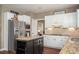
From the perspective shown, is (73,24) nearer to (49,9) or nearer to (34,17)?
(49,9)

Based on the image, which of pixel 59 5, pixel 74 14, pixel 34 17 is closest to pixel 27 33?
pixel 34 17

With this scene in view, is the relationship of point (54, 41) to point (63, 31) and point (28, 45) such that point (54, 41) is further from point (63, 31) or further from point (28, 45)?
point (28, 45)

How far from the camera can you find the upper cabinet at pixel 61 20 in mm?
1188

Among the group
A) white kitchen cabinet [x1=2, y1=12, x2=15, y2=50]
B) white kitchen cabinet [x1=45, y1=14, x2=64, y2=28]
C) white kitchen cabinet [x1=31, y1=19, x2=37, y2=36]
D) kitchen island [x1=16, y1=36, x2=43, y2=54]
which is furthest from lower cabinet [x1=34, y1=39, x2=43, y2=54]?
white kitchen cabinet [x1=2, y1=12, x2=15, y2=50]

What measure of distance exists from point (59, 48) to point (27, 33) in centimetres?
46

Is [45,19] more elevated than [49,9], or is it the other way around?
[49,9]

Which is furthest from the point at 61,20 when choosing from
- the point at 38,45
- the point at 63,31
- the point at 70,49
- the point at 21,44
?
the point at 21,44

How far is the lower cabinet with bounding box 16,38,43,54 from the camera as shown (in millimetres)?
1234

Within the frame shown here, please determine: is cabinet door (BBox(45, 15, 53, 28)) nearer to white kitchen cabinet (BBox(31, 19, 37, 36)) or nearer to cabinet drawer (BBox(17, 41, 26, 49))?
white kitchen cabinet (BBox(31, 19, 37, 36))

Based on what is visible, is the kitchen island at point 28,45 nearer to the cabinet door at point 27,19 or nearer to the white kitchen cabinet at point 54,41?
the white kitchen cabinet at point 54,41

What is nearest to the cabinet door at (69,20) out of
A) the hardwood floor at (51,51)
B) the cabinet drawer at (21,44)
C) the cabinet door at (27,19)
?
the hardwood floor at (51,51)

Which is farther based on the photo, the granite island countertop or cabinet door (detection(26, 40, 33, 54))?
cabinet door (detection(26, 40, 33, 54))

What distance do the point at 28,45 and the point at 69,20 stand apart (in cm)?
65
